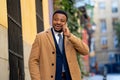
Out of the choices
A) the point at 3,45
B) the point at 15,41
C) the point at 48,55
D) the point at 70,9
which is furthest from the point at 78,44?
the point at 70,9

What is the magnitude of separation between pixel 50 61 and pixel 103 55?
71.8 meters

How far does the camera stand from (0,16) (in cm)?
793

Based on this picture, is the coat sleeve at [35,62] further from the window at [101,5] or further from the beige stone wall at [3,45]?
the window at [101,5]

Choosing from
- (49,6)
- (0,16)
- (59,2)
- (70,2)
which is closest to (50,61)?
(0,16)

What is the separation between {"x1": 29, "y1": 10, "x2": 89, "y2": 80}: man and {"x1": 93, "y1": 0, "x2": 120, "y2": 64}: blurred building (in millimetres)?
71079

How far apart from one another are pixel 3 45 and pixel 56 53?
1986mm

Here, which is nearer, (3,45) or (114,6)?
(3,45)

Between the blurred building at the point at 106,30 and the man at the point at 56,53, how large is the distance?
71079mm

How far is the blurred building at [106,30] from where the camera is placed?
77.7 m

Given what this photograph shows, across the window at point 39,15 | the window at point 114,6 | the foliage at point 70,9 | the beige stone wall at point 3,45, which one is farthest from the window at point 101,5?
the beige stone wall at point 3,45

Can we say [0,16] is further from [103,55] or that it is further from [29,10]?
[103,55]

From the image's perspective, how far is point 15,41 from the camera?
9703mm

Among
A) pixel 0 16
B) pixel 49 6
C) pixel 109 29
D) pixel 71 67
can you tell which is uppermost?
pixel 109 29

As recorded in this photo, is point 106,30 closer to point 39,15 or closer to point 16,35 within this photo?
point 39,15
